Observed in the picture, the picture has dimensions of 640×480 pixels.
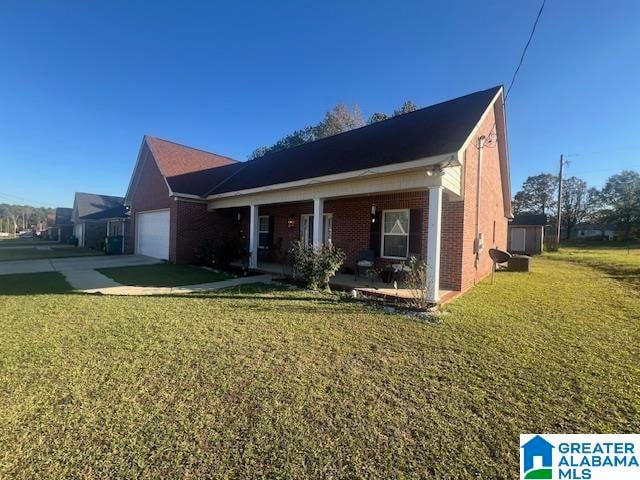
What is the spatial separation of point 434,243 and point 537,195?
66777 mm

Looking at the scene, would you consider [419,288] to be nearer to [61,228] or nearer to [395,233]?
[395,233]

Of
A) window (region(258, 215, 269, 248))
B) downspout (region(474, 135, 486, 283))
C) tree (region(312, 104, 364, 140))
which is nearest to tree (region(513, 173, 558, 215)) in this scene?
tree (region(312, 104, 364, 140))

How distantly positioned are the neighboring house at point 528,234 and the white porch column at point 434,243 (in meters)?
23.9

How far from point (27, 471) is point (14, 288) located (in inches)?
337

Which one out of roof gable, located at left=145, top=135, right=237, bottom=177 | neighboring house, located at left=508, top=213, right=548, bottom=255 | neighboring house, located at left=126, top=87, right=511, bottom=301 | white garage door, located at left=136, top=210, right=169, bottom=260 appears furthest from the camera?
neighboring house, located at left=508, top=213, right=548, bottom=255

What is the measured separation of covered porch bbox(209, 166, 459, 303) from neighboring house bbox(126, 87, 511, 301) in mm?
33

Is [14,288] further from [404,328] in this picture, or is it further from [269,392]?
[404,328]

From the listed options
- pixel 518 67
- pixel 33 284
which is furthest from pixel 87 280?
pixel 518 67

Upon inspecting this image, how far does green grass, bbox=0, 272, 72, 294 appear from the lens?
7.62m

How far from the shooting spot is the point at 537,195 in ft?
194

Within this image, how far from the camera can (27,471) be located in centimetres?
203

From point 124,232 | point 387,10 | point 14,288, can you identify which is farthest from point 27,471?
point 124,232

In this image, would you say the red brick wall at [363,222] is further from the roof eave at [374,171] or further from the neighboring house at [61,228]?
the neighboring house at [61,228]

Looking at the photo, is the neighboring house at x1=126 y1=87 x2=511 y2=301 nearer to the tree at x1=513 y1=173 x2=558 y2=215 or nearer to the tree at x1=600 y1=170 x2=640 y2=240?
the tree at x1=600 y1=170 x2=640 y2=240
